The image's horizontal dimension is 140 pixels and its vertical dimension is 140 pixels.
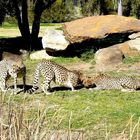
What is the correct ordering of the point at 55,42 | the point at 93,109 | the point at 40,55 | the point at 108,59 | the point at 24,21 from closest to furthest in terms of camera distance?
the point at 93,109, the point at 108,59, the point at 55,42, the point at 40,55, the point at 24,21

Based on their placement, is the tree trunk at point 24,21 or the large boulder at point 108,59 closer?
the large boulder at point 108,59

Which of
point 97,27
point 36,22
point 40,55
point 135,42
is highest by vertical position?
point 97,27

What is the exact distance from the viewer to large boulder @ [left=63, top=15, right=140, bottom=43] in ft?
67.1

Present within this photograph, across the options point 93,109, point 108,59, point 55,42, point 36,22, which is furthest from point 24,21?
point 93,109

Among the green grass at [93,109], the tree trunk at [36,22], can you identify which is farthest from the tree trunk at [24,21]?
the green grass at [93,109]

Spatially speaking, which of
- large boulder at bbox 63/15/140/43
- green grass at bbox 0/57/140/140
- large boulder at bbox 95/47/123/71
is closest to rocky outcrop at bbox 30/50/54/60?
large boulder at bbox 63/15/140/43

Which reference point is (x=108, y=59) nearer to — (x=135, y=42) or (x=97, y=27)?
(x=135, y=42)

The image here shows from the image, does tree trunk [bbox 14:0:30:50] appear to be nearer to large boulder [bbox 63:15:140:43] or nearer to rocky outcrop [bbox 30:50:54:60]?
rocky outcrop [bbox 30:50:54:60]

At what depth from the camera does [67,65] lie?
1922 centimetres

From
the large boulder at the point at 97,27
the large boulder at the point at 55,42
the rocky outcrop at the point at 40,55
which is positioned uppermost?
the large boulder at the point at 97,27

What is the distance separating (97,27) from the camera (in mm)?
20656

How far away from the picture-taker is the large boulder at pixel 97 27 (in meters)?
20.5

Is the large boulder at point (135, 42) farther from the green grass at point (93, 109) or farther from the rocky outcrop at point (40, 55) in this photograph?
the green grass at point (93, 109)

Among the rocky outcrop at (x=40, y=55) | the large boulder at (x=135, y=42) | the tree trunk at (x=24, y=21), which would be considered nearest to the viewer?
the large boulder at (x=135, y=42)
